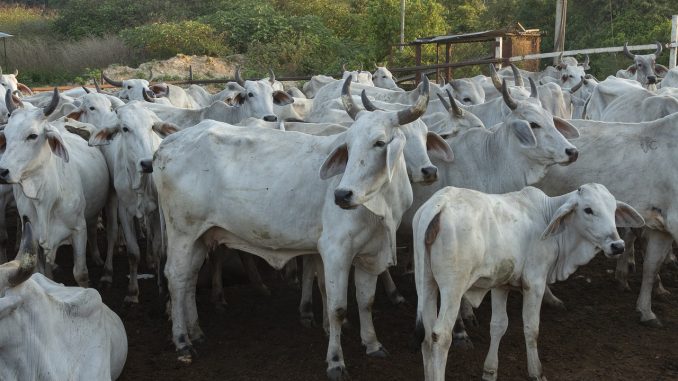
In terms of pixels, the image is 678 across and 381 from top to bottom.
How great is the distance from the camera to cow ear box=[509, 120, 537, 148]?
253 inches

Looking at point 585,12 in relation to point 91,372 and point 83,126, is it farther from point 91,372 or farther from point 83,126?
point 91,372

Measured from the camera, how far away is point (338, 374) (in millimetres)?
5602

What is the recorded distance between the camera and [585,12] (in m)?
28.3

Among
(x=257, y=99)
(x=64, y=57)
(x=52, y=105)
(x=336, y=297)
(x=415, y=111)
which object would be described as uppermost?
(x=415, y=111)

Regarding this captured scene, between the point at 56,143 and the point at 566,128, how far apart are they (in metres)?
4.25

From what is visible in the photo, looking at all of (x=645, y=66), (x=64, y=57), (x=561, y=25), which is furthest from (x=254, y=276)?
(x=64, y=57)

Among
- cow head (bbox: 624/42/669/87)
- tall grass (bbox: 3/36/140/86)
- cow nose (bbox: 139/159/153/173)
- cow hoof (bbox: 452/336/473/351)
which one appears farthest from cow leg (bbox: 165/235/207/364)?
tall grass (bbox: 3/36/140/86)

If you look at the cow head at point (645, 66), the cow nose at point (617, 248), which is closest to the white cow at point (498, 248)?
the cow nose at point (617, 248)

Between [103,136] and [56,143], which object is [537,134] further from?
[56,143]

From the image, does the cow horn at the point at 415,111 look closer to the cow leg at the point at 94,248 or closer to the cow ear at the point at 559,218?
the cow ear at the point at 559,218

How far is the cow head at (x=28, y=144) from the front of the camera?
6.45 metres

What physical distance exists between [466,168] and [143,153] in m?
2.81

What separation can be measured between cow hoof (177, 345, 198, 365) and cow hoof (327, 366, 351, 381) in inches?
44.0

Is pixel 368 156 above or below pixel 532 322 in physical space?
above
